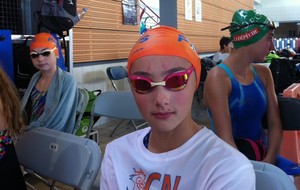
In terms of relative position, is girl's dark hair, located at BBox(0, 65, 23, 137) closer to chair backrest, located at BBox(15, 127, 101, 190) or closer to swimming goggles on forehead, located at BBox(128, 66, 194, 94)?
chair backrest, located at BBox(15, 127, 101, 190)

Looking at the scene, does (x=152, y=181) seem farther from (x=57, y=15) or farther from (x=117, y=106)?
(x=57, y=15)

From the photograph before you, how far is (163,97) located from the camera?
2.93ft

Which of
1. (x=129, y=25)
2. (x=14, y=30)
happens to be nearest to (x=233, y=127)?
(x=14, y=30)

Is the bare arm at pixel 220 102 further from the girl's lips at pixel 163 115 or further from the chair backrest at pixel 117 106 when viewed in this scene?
the chair backrest at pixel 117 106

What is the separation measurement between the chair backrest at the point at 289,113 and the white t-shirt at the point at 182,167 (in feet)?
3.25

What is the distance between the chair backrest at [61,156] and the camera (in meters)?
1.43

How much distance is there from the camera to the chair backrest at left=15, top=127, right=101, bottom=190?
1.43 metres

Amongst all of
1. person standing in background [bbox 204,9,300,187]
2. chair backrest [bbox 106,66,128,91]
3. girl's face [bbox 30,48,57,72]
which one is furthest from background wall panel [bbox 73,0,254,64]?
person standing in background [bbox 204,9,300,187]

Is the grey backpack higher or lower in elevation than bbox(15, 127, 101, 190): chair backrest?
higher

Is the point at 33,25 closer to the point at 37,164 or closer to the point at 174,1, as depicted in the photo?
the point at 37,164

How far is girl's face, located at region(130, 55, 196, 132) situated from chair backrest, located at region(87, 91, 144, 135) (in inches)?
71.8

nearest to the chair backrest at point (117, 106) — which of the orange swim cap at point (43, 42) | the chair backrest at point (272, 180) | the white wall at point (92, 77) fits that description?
the orange swim cap at point (43, 42)

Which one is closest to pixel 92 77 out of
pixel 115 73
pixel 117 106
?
pixel 115 73

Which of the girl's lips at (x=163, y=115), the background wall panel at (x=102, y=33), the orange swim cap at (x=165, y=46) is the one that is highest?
the background wall panel at (x=102, y=33)
